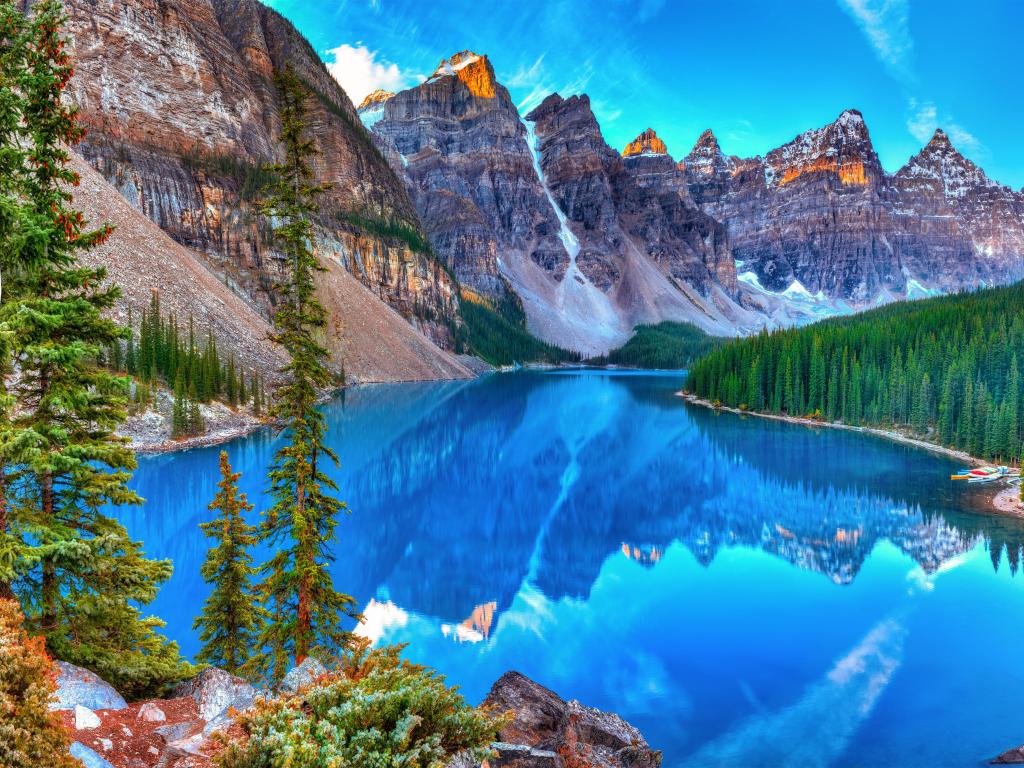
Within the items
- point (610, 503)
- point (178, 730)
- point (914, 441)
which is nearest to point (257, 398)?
point (610, 503)

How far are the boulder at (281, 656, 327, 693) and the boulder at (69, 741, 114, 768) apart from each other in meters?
2.21

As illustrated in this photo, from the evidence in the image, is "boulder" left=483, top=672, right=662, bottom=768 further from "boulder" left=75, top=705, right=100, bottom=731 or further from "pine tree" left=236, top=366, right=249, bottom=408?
"pine tree" left=236, top=366, right=249, bottom=408

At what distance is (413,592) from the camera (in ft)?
69.5

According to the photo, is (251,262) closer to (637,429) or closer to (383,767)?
(637,429)

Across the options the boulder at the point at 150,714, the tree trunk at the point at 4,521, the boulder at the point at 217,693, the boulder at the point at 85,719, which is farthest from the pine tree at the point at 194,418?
the boulder at the point at 85,719

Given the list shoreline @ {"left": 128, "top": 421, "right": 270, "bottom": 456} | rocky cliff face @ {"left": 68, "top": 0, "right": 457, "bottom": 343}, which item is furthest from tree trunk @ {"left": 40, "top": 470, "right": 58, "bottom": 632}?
rocky cliff face @ {"left": 68, "top": 0, "right": 457, "bottom": 343}

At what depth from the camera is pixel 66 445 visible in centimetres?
772

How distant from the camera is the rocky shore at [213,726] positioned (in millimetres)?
5715

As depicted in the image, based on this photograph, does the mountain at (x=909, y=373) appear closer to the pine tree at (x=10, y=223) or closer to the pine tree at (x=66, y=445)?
the pine tree at (x=66, y=445)

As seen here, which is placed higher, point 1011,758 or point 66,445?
point 66,445

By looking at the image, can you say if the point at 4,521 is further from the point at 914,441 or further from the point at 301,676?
the point at 914,441

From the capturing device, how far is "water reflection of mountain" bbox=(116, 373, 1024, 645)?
2333 centimetres

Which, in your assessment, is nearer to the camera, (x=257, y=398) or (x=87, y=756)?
(x=87, y=756)

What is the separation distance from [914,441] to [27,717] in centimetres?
6401
